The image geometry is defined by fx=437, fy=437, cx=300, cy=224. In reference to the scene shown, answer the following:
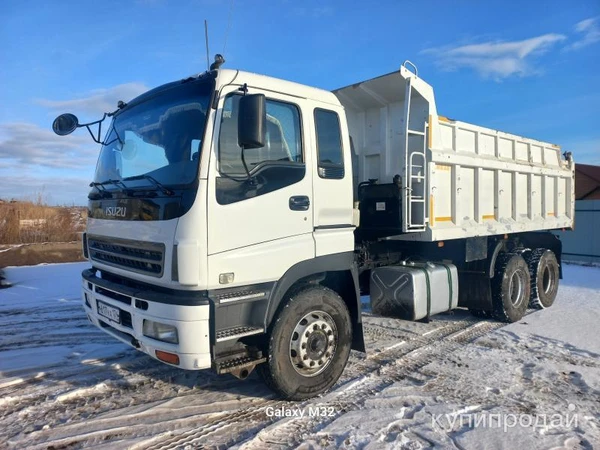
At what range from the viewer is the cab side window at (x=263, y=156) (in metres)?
3.39

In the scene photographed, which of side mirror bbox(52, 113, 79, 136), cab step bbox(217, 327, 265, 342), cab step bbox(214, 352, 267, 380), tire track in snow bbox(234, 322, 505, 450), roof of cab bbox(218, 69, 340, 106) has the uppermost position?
roof of cab bbox(218, 69, 340, 106)

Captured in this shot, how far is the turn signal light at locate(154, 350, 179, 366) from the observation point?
3.24m

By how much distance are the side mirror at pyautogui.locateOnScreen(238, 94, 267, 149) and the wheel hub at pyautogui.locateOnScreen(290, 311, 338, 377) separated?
65.4 inches

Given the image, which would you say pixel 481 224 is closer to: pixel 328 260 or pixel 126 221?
pixel 328 260

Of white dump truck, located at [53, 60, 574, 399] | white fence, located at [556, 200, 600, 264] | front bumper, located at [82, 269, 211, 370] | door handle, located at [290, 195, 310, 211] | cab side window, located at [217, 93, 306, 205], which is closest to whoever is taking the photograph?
front bumper, located at [82, 269, 211, 370]

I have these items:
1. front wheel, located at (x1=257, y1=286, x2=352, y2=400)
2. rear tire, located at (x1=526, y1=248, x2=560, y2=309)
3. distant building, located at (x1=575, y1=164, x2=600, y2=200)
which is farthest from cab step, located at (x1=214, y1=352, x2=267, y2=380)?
distant building, located at (x1=575, y1=164, x2=600, y2=200)

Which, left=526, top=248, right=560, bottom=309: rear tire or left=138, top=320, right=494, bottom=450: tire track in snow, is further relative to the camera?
left=526, top=248, right=560, bottom=309: rear tire

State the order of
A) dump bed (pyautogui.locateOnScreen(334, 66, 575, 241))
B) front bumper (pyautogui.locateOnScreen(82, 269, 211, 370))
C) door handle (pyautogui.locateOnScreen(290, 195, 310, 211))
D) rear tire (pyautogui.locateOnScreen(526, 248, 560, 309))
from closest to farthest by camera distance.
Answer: front bumper (pyautogui.locateOnScreen(82, 269, 211, 370)), door handle (pyautogui.locateOnScreen(290, 195, 310, 211)), dump bed (pyautogui.locateOnScreen(334, 66, 575, 241)), rear tire (pyautogui.locateOnScreen(526, 248, 560, 309))

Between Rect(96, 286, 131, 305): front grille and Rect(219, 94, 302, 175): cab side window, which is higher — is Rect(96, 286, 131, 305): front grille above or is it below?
below

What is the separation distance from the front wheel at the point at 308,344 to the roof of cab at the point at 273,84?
1.80m

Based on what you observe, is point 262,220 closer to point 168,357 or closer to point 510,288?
point 168,357

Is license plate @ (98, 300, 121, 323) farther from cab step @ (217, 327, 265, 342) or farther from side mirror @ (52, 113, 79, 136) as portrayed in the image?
side mirror @ (52, 113, 79, 136)

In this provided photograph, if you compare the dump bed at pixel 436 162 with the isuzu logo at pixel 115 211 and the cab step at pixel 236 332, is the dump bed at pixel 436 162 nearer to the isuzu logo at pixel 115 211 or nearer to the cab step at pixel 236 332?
the cab step at pixel 236 332

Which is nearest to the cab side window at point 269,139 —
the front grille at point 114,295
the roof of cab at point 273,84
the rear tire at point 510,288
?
the roof of cab at point 273,84
